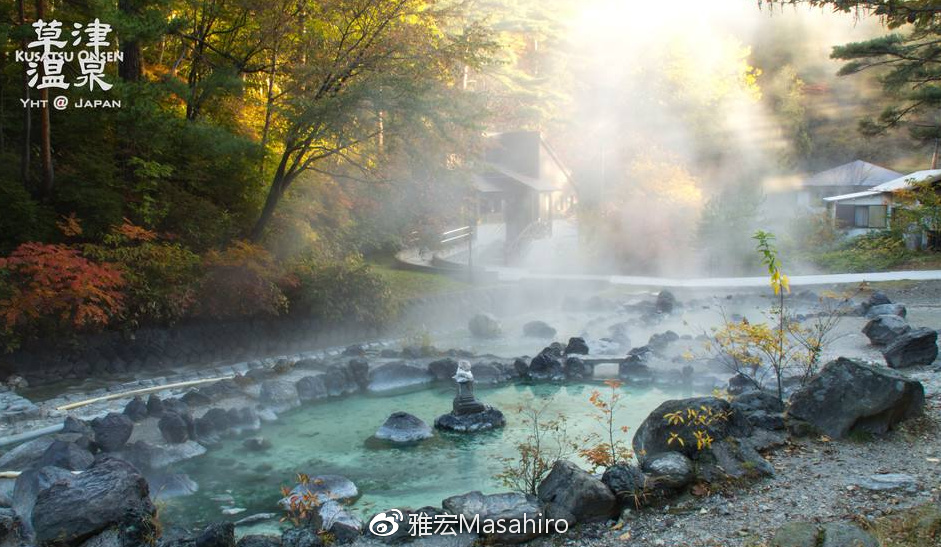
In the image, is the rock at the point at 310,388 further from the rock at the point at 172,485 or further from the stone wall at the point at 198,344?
the rock at the point at 172,485

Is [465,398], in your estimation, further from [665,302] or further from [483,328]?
[665,302]

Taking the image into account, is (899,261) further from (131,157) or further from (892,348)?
(131,157)

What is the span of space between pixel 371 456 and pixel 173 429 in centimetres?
264

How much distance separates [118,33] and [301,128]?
3621 mm

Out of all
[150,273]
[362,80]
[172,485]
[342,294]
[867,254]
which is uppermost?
[362,80]

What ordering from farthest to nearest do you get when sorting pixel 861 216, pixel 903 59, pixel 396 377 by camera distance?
pixel 861 216
pixel 903 59
pixel 396 377

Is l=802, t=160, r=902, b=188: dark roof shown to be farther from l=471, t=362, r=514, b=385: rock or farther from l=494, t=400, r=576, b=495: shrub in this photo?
l=494, t=400, r=576, b=495: shrub

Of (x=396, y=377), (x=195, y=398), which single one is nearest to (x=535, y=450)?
(x=195, y=398)

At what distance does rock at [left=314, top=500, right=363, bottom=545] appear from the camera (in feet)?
18.7

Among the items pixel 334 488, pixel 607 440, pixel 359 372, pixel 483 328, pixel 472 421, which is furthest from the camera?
pixel 483 328

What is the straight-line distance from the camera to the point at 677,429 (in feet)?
21.7

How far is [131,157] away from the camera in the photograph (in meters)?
14.1

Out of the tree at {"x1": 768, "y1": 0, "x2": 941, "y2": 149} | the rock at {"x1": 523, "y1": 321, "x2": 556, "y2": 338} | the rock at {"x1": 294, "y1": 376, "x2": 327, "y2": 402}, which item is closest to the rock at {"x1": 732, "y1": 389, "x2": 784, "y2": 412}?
the tree at {"x1": 768, "y1": 0, "x2": 941, "y2": 149}

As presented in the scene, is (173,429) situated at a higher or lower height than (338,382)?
lower
